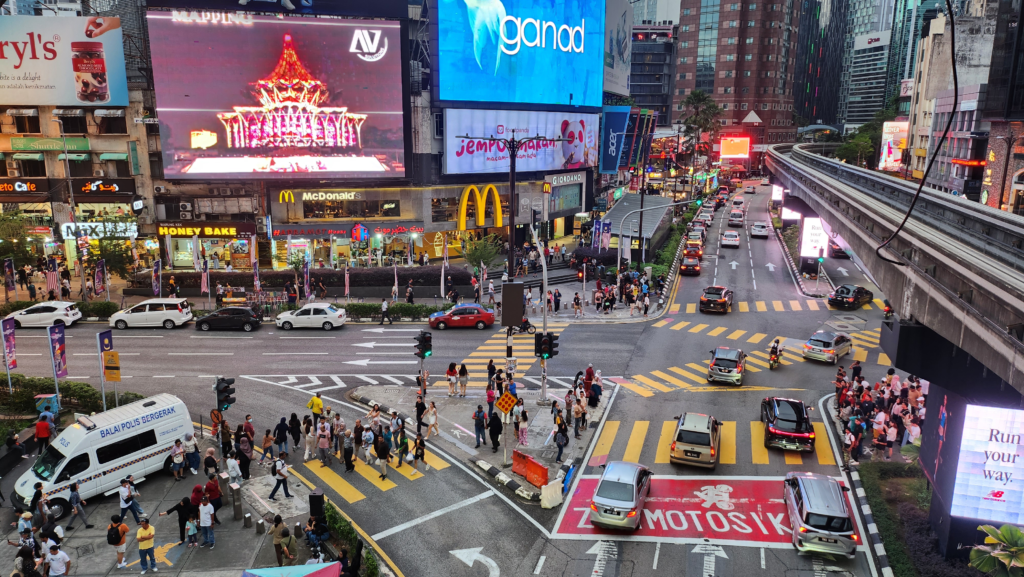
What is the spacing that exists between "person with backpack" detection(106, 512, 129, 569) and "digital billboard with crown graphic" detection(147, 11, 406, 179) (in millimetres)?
36668

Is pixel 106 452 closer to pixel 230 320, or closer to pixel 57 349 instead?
pixel 57 349

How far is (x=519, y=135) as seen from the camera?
60.0 metres

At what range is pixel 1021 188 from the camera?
184 ft

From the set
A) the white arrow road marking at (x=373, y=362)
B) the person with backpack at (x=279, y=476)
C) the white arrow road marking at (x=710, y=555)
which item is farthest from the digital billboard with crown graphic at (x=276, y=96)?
the white arrow road marking at (x=710, y=555)

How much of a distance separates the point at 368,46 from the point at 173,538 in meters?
39.7

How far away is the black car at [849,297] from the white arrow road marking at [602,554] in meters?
31.8

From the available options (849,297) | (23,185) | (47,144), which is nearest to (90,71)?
(47,144)

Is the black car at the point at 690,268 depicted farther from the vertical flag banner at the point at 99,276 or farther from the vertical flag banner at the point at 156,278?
the vertical flag banner at the point at 99,276

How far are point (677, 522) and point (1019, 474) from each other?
7.99 metres

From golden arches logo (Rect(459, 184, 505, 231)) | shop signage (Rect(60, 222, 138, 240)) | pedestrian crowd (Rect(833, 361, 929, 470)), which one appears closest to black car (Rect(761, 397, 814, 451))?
pedestrian crowd (Rect(833, 361, 929, 470))

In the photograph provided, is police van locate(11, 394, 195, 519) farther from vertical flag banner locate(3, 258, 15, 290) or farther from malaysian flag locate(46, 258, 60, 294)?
vertical flag banner locate(3, 258, 15, 290)

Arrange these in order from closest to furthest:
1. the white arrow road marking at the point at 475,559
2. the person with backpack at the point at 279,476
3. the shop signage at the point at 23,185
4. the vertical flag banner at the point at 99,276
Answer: the white arrow road marking at the point at 475,559, the person with backpack at the point at 279,476, the vertical flag banner at the point at 99,276, the shop signage at the point at 23,185

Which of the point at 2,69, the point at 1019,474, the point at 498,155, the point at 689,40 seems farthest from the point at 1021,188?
the point at 689,40

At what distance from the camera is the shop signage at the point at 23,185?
49219 millimetres
